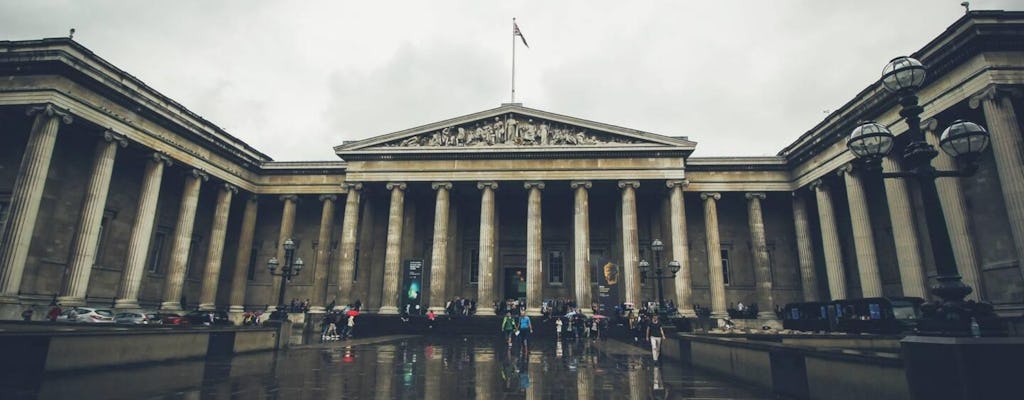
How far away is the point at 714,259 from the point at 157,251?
33.9m

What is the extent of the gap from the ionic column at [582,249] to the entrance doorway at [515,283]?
6969mm

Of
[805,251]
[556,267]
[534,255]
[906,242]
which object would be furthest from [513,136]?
[906,242]

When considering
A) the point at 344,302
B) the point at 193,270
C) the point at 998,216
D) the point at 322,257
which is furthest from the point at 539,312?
the point at 193,270

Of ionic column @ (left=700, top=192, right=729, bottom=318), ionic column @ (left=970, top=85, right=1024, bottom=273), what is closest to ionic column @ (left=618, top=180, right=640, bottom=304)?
ionic column @ (left=700, top=192, right=729, bottom=318)

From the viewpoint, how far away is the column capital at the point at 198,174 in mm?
28906

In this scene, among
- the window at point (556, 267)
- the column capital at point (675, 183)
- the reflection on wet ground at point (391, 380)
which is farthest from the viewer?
the window at point (556, 267)

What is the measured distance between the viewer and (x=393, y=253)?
29734 millimetres

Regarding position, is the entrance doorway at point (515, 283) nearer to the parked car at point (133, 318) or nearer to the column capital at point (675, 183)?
the column capital at point (675, 183)

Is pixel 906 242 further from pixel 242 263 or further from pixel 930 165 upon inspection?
pixel 242 263

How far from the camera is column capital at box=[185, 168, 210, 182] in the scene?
2891cm

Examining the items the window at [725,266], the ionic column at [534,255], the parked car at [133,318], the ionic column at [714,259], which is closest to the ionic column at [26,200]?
the parked car at [133,318]

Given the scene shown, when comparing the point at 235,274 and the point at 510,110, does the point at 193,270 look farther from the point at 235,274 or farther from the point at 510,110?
the point at 510,110

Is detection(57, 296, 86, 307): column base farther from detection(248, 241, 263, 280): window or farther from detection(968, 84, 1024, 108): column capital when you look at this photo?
detection(968, 84, 1024, 108): column capital

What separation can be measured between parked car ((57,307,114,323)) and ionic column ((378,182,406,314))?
12.3 metres
